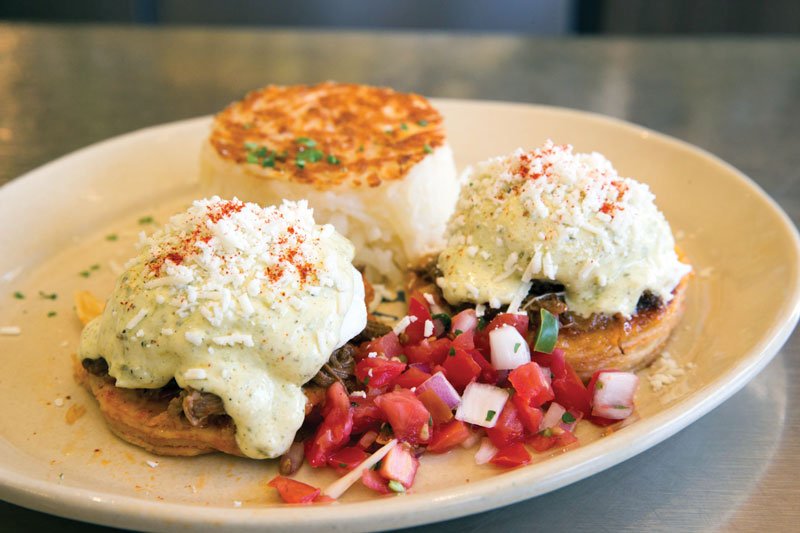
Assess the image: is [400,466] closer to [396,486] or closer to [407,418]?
[396,486]

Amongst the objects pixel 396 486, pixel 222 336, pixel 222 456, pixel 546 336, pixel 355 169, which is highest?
pixel 355 169

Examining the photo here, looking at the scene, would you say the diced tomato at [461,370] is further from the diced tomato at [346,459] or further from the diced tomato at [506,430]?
the diced tomato at [346,459]

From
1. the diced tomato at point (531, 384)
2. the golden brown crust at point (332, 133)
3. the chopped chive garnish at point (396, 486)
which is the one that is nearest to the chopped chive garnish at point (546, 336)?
the diced tomato at point (531, 384)

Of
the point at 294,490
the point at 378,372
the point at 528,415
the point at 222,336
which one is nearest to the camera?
the point at 294,490

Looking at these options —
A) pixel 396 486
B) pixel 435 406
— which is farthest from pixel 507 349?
pixel 396 486

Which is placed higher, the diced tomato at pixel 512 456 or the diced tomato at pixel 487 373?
the diced tomato at pixel 487 373

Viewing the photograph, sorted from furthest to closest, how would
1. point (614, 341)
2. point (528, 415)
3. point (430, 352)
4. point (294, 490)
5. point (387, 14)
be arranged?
point (387, 14) < point (614, 341) < point (430, 352) < point (528, 415) < point (294, 490)

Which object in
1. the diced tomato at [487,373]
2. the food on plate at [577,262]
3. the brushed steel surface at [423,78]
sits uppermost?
the food on plate at [577,262]
